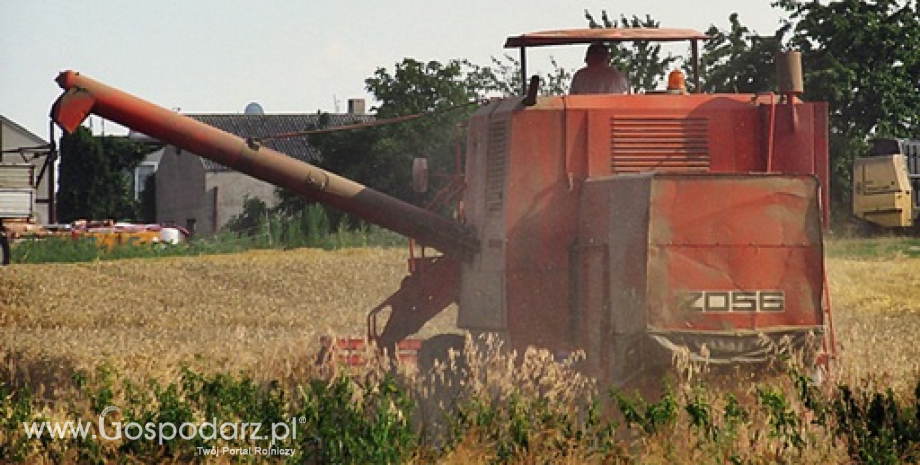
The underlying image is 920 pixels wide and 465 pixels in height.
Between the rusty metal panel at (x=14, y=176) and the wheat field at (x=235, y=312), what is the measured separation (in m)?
7.33

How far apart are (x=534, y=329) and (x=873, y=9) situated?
3468cm

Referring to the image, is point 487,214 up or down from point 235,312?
up

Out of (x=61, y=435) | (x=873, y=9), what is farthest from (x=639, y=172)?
(x=873, y=9)

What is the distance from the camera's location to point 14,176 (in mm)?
38312

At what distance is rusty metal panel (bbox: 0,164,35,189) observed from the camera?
38.2 m

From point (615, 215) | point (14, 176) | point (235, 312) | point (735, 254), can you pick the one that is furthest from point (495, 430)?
point (14, 176)

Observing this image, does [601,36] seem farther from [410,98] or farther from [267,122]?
[267,122]

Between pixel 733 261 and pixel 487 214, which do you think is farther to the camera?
pixel 487 214

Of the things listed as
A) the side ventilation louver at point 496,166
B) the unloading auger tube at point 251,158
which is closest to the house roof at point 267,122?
the unloading auger tube at point 251,158

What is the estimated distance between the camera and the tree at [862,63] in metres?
42.8

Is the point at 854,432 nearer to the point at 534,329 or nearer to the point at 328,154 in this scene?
the point at 534,329

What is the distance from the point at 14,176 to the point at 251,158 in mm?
25685

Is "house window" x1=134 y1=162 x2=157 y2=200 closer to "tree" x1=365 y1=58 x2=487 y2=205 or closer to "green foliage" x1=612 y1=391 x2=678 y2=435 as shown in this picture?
"tree" x1=365 y1=58 x2=487 y2=205

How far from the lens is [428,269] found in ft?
48.9
